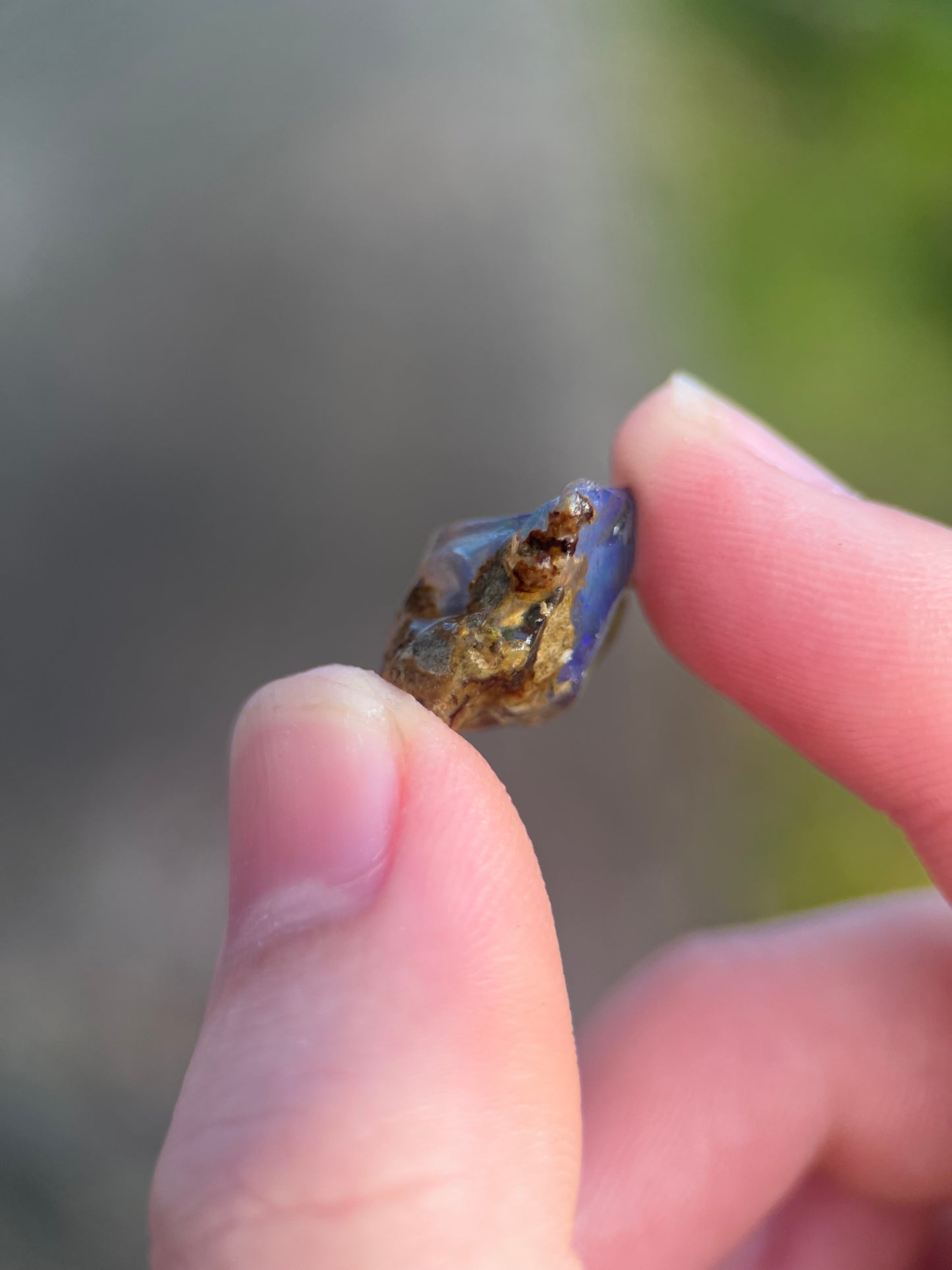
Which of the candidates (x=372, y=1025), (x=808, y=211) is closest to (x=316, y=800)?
(x=372, y=1025)

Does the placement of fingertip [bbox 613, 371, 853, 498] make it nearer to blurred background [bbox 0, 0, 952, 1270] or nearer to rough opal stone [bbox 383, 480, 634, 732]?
rough opal stone [bbox 383, 480, 634, 732]

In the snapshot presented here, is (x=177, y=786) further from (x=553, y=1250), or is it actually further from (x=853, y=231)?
(x=853, y=231)

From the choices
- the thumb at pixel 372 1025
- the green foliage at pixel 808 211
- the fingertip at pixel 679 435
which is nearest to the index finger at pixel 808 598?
the fingertip at pixel 679 435

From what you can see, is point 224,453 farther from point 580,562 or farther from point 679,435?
point 580,562

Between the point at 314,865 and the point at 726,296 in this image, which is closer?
the point at 314,865

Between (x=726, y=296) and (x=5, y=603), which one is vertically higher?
(x=726, y=296)

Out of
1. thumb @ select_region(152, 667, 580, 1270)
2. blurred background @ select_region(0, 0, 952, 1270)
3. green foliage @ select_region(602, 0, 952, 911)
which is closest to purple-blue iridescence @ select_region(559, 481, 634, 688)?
thumb @ select_region(152, 667, 580, 1270)

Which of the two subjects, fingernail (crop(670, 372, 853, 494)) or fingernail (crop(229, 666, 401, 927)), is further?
fingernail (crop(670, 372, 853, 494))

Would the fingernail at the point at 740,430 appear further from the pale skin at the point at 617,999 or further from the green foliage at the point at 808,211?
the green foliage at the point at 808,211

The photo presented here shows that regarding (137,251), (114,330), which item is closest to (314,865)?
(114,330)
